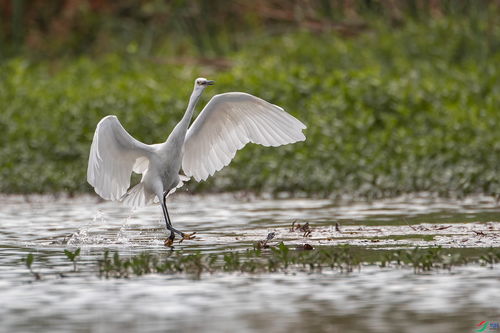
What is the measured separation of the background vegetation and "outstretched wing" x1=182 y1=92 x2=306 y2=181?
3.03 metres

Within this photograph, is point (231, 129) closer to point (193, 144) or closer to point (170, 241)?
point (193, 144)

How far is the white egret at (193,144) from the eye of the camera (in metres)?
11.2

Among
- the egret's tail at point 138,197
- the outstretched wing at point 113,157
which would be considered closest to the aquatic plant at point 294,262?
the outstretched wing at point 113,157

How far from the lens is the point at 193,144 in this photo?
12164 mm

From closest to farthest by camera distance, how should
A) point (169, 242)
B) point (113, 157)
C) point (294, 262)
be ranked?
point (294, 262) < point (169, 242) < point (113, 157)

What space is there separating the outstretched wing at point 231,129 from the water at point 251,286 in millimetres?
756

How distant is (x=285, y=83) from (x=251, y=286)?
424 inches

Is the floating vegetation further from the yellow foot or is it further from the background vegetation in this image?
the background vegetation

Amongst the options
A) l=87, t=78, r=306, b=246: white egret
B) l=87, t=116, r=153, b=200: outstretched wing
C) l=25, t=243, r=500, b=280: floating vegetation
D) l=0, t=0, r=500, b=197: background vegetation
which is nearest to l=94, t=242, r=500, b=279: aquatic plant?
l=25, t=243, r=500, b=280: floating vegetation

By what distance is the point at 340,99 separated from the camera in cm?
1766

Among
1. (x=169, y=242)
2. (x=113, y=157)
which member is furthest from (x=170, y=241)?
(x=113, y=157)

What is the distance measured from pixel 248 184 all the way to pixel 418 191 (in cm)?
241

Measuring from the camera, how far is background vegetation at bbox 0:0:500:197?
15477 mm

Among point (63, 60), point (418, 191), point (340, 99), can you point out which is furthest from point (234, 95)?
point (63, 60)
